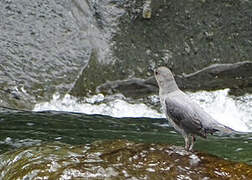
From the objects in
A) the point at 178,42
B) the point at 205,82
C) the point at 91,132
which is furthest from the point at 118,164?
the point at 178,42

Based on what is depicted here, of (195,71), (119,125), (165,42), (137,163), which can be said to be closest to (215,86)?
(195,71)

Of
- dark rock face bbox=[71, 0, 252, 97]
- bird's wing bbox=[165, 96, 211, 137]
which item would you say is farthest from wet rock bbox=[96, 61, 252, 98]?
bird's wing bbox=[165, 96, 211, 137]

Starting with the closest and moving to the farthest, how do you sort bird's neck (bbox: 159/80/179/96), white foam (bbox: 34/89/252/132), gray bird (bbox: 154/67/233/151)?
gray bird (bbox: 154/67/233/151)
bird's neck (bbox: 159/80/179/96)
white foam (bbox: 34/89/252/132)

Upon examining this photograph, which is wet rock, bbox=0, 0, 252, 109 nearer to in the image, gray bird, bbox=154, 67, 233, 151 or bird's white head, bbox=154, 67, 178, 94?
bird's white head, bbox=154, 67, 178, 94

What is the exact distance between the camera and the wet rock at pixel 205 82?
9922 mm

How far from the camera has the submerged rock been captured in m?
4.50

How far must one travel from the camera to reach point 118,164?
15.2 ft

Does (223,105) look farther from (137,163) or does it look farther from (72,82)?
(137,163)

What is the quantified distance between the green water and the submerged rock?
1950 millimetres

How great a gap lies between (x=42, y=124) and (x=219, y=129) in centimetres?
354

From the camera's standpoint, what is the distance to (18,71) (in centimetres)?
962

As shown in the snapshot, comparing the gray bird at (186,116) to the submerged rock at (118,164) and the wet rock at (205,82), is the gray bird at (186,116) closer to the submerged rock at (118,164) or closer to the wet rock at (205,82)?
the submerged rock at (118,164)

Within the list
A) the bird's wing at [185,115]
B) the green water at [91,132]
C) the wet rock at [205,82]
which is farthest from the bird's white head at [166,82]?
the wet rock at [205,82]

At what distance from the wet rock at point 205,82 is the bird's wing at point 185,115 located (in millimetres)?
4473
